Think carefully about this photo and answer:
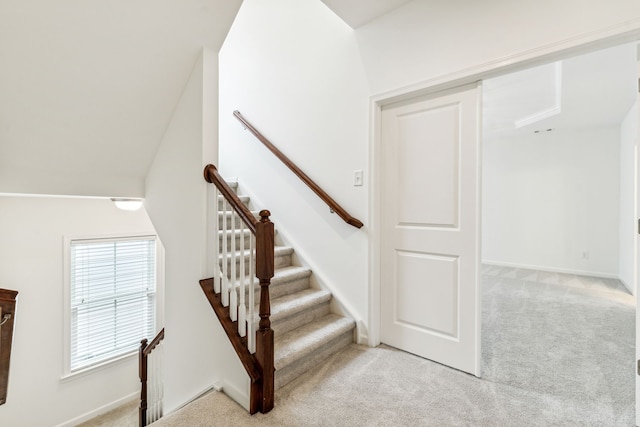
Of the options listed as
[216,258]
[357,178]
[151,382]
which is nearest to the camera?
[216,258]

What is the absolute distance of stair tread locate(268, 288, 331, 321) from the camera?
75.3 inches

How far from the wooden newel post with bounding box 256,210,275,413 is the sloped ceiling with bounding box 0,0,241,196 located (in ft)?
3.85

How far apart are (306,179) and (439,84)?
1.17 m

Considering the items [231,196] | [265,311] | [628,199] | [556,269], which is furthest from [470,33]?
[556,269]

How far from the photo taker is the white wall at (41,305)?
2900 mm

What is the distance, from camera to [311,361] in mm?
1816

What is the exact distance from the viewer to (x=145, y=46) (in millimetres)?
1627

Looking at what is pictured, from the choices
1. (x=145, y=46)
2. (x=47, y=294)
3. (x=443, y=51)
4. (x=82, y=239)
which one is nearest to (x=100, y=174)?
(x=145, y=46)

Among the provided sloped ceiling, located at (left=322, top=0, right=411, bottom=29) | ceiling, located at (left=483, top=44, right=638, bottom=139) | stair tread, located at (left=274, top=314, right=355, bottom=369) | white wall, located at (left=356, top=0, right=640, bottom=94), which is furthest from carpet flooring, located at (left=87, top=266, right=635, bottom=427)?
sloped ceiling, located at (left=322, top=0, right=411, bottom=29)

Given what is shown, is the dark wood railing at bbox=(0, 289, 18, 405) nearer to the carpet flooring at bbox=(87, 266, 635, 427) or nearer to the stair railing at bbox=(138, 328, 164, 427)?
the stair railing at bbox=(138, 328, 164, 427)

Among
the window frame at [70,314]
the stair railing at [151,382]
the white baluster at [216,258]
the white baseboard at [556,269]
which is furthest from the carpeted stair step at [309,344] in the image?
the white baseboard at [556,269]

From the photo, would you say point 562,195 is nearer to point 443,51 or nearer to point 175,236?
point 443,51

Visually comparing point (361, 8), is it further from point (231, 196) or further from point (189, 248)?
point (189, 248)

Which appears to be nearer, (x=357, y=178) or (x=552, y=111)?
(x=357, y=178)
